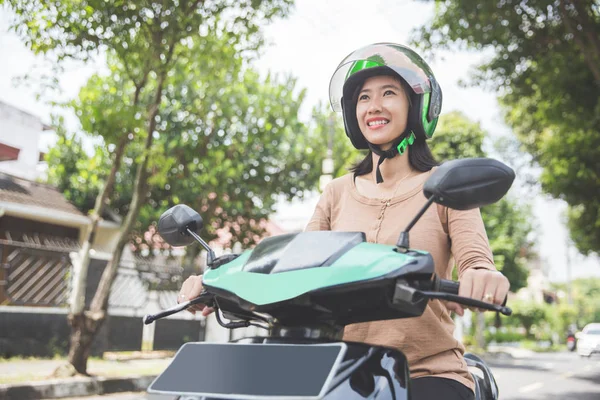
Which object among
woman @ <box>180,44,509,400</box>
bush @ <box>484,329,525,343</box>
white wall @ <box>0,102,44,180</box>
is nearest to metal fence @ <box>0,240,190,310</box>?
white wall @ <box>0,102,44,180</box>

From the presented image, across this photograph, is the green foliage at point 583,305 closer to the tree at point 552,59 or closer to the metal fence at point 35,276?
the tree at point 552,59

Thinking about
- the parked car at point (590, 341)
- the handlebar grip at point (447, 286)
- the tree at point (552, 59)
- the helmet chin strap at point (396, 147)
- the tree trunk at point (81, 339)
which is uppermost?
the tree at point (552, 59)

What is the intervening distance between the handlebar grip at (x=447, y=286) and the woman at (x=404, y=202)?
4cm

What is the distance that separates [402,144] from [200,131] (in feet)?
47.2

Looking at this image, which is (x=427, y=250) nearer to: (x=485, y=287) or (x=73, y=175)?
(x=485, y=287)

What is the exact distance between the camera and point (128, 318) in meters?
12.8

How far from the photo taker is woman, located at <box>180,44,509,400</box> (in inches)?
63.4

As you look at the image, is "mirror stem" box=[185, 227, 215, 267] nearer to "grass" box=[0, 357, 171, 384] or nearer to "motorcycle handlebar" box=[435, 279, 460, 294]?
"motorcycle handlebar" box=[435, 279, 460, 294]

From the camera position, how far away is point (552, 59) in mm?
11570

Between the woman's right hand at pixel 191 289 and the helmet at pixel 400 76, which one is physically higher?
the helmet at pixel 400 76

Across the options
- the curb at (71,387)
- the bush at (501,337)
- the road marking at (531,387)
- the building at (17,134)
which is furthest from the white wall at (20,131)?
the bush at (501,337)

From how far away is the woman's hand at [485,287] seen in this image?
1366 millimetres

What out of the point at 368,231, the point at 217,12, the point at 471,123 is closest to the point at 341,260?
the point at 368,231

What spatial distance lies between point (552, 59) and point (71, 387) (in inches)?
389
